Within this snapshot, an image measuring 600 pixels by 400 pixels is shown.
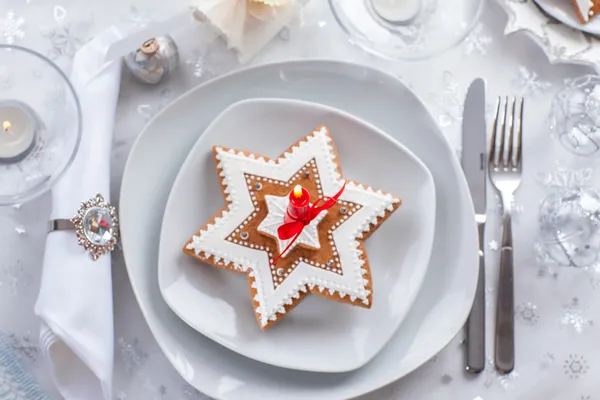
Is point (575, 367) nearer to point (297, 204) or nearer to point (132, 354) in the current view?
→ point (297, 204)

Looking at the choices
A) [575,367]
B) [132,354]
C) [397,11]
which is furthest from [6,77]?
[575,367]

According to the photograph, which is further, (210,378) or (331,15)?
(331,15)

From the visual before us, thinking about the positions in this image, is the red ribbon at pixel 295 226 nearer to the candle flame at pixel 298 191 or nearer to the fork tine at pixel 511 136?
the candle flame at pixel 298 191

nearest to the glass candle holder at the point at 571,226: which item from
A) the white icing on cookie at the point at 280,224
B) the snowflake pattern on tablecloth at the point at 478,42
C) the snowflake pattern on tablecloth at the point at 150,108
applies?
the snowflake pattern on tablecloth at the point at 478,42

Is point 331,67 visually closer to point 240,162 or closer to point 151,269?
point 240,162

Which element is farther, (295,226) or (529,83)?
(529,83)

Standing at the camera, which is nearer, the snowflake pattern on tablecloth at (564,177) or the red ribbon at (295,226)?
the red ribbon at (295,226)

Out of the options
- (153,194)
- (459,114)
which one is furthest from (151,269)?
(459,114)
